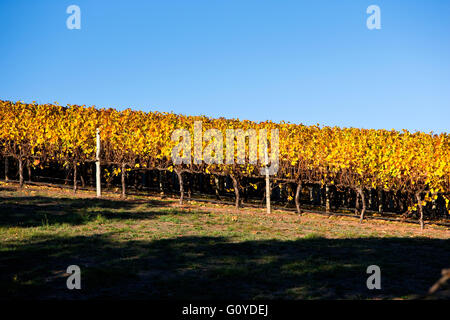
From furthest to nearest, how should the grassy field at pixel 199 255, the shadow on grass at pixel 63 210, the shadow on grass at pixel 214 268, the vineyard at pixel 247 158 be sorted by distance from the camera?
1. the vineyard at pixel 247 158
2. the shadow on grass at pixel 63 210
3. the grassy field at pixel 199 255
4. the shadow on grass at pixel 214 268

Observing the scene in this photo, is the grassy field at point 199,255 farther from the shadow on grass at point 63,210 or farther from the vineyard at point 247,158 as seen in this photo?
the vineyard at point 247,158

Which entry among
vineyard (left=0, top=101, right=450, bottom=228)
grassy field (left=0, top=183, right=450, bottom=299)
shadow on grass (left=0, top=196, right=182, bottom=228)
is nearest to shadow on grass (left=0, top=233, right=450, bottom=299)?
grassy field (left=0, top=183, right=450, bottom=299)

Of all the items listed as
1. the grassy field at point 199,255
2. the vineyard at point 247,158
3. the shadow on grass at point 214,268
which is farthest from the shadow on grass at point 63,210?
the vineyard at point 247,158

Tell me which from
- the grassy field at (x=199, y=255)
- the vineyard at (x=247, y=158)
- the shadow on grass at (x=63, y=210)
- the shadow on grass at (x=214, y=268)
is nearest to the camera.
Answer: the shadow on grass at (x=214, y=268)

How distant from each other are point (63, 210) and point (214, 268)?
8475 millimetres

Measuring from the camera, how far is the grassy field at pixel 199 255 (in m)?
7.25

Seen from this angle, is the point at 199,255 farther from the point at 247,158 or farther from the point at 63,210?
the point at 247,158

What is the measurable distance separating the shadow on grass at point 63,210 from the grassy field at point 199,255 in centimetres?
3

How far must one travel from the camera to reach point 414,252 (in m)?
10.9

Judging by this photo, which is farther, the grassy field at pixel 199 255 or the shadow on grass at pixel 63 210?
the shadow on grass at pixel 63 210

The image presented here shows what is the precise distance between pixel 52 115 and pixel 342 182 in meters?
15.6

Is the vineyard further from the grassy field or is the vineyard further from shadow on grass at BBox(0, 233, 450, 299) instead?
shadow on grass at BBox(0, 233, 450, 299)
